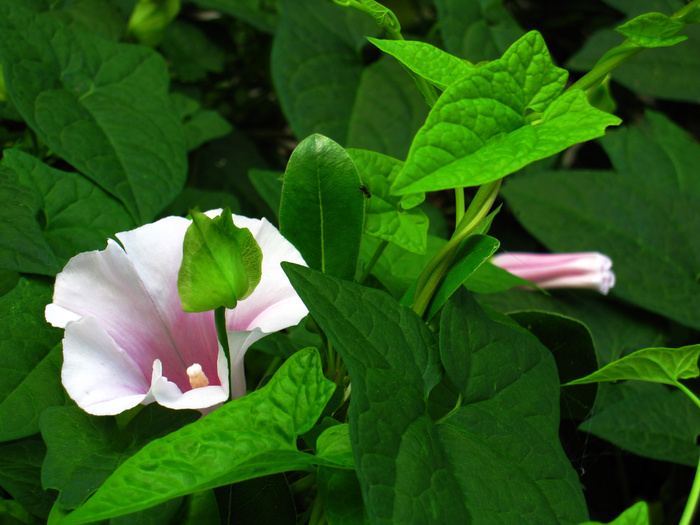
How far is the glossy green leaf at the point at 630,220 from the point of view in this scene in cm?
82

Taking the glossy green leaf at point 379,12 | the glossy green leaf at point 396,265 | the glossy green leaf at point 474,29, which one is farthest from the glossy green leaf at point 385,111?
the glossy green leaf at point 379,12

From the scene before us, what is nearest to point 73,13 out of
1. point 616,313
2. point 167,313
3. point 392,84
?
point 392,84

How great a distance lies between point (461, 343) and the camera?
1.14 ft

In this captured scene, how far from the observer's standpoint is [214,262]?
0.97ft

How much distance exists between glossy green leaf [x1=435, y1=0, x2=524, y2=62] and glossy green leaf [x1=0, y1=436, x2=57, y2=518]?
29.7 inches

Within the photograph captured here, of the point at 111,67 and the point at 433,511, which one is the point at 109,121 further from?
the point at 433,511

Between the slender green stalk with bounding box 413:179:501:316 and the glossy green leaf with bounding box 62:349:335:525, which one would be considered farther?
the slender green stalk with bounding box 413:179:501:316

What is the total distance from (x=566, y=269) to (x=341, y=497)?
21.8 inches

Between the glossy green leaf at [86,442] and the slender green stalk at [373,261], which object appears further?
the slender green stalk at [373,261]

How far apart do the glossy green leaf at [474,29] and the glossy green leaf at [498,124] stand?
605 mm

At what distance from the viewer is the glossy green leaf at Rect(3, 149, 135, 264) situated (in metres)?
0.46

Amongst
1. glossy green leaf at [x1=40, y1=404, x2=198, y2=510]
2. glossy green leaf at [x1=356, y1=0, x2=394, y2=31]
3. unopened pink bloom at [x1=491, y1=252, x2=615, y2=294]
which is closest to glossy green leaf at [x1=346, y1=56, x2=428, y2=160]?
unopened pink bloom at [x1=491, y1=252, x2=615, y2=294]

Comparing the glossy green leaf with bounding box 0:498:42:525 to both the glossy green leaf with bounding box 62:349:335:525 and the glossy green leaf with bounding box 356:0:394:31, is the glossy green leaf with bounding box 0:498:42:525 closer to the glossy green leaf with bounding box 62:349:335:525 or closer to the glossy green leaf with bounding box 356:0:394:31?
the glossy green leaf with bounding box 62:349:335:525

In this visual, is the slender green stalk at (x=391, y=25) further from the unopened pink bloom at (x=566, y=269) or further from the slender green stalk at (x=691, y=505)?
the unopened pink bloom at (x=566, y=269)
